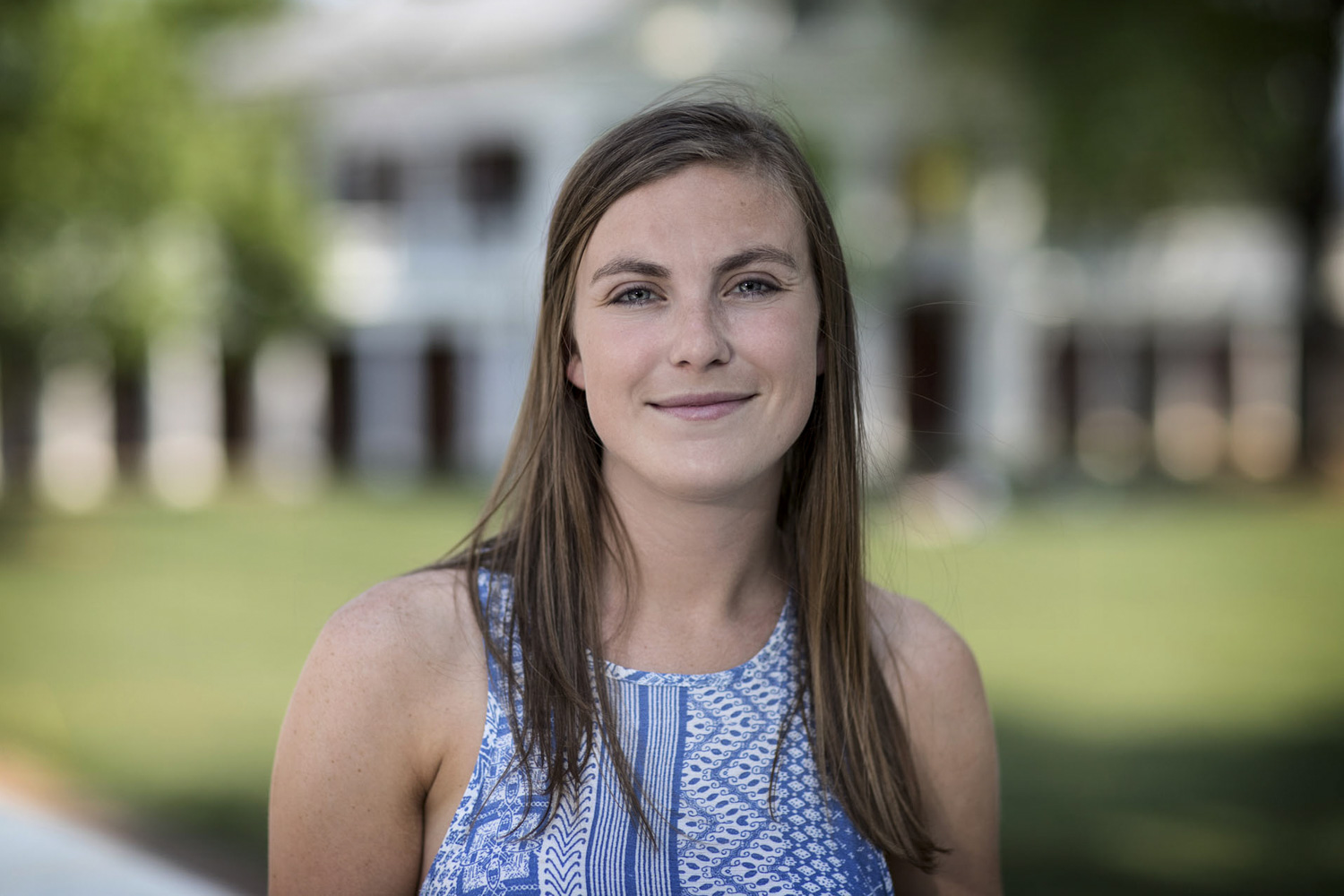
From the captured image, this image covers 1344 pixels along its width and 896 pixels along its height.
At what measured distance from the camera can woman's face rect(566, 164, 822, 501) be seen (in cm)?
188

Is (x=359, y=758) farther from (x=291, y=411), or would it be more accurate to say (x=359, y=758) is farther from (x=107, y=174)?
(x=291, y=411)

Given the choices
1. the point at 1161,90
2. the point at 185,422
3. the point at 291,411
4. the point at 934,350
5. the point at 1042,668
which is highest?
the point at 1161,90

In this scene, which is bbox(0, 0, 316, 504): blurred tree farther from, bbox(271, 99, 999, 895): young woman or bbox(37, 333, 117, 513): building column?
bbox(271, 99, 999, 895): young woman

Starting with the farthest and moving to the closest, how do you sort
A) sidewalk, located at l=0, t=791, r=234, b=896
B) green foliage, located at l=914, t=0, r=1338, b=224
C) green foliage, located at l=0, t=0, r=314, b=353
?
green foliage, located at l=914, t=0, r=1338, b=224 < green foliage, located at l=0, t=0, r=314, b=353 < sidewalk, located at l=0, t=791, r=234, b=896

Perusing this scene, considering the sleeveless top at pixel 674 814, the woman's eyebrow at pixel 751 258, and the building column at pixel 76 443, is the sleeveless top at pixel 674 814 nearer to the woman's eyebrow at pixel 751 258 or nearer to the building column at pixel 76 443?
the woman's eyebrow at pixel 751 258

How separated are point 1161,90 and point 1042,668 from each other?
1063 centimetres

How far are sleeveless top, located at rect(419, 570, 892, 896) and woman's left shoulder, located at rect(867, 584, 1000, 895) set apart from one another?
0.19 meters

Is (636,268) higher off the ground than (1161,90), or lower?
lower

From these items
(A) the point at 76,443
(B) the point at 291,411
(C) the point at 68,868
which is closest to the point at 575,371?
(C) the point at 68,868

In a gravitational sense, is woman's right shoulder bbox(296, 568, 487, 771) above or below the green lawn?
above

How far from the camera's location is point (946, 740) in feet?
6.88

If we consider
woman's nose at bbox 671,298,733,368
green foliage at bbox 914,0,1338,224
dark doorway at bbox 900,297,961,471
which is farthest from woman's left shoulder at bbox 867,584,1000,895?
dark doorway at bbox 900,297,961,471

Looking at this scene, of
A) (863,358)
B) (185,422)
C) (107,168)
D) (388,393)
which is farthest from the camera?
(388,393)

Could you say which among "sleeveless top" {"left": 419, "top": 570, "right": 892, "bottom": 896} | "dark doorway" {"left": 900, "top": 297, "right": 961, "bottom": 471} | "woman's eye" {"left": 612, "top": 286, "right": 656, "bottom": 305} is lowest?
"sleeveless top" {"left": 419, "top": 570, "right": 892, "bottom": 896}
